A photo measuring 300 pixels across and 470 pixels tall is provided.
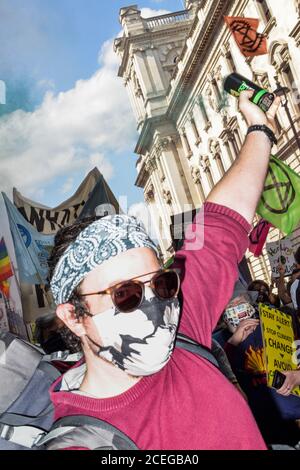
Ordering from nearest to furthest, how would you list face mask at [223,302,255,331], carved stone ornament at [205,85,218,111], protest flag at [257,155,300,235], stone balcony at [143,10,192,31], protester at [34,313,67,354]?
protest flag at [257,155,300,235] → face mask at [223,302,255,331] → protester at [34,313,67,354] → carved stone ornament at [205,85,218,111] → stone balcony at [143,10,192,31]

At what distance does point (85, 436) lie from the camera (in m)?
1.14

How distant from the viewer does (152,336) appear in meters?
1.47

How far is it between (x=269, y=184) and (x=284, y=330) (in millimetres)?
1098

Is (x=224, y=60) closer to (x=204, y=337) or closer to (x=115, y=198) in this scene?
(x=115, y=198)

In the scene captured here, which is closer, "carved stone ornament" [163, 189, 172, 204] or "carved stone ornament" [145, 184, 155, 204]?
"carved stone ornament" [163, 189, 172, 204]

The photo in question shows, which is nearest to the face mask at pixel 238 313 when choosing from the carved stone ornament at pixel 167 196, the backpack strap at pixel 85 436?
the backpack strap at pixel 85 436

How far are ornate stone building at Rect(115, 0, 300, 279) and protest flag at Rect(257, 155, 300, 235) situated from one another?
50.6ft

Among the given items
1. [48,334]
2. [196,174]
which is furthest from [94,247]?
[196,174]

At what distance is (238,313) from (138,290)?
2.70 metres

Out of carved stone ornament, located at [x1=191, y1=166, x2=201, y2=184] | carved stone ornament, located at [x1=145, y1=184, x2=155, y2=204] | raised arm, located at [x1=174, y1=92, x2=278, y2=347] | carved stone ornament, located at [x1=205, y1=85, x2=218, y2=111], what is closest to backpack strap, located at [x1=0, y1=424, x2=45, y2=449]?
raised arm, located at [x1=174, y1=92, x2=278, y2=347]

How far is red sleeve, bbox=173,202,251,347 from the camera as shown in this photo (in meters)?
1.68

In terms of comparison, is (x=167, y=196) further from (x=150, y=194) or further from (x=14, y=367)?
(x=14, y=367)

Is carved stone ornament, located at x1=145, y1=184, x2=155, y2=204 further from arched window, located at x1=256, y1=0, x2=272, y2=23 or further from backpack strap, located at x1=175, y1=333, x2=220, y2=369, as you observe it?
backpack strap, located at x1=175, y1=333, x2=220, y2=369
